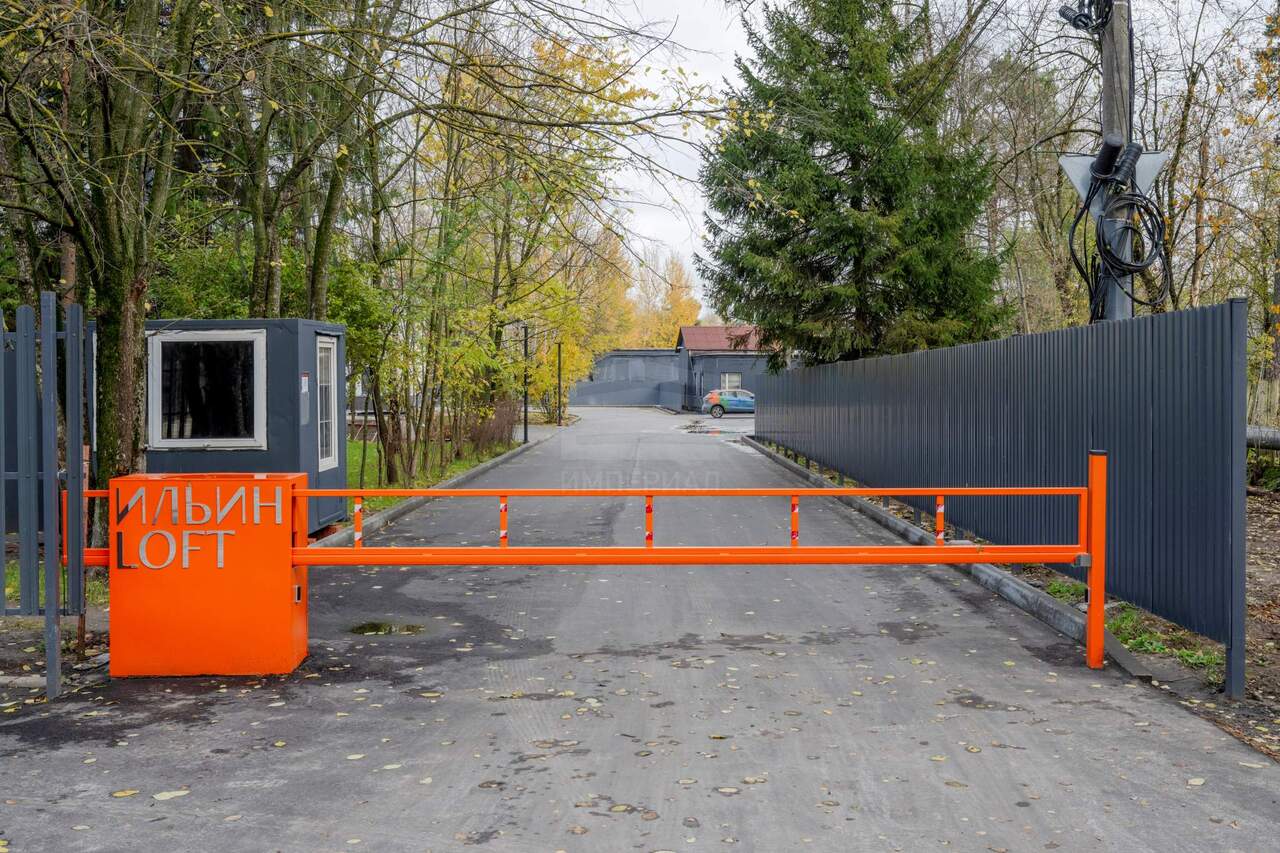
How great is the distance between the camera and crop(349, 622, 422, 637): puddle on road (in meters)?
9.09

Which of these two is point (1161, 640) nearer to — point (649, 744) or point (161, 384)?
point (649, 744)

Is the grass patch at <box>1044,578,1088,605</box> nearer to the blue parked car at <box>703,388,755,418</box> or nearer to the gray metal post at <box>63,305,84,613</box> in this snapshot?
the gray metal post at <box>63,305,84,613</box>

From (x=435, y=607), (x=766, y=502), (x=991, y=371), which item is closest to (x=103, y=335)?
(x=435, y=607)

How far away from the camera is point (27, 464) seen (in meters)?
7.25

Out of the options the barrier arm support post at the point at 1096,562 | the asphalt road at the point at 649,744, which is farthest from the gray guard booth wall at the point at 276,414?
the barrier arm support post at the point at 1096,562

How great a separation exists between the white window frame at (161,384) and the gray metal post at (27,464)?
5.94 m

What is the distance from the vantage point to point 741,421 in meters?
59.2

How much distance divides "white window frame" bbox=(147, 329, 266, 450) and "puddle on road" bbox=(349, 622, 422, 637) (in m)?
4.57

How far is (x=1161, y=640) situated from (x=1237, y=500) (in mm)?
1739

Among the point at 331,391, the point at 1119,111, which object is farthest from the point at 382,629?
the point at 1119,111

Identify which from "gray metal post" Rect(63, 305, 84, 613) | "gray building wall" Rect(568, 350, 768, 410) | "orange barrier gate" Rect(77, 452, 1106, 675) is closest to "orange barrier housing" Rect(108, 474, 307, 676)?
"orange barrier gate" Rect(77, 452, 1106, 675)

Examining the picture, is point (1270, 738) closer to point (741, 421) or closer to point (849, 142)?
point (849, 142)

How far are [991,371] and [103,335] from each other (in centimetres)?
914

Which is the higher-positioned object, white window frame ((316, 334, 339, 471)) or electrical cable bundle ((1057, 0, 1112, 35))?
electrical cable bundle ((1057, 0, 1112, 35))
